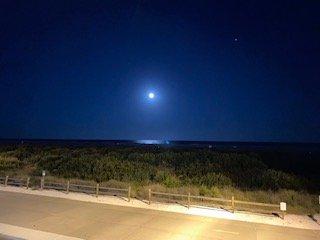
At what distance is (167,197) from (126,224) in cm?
686

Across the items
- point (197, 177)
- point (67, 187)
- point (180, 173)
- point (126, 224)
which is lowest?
point (126, 224)

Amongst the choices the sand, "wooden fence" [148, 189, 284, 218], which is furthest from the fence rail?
the sand

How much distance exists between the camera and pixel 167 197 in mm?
20688

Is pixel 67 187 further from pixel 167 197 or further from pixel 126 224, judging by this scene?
pixel 126 224

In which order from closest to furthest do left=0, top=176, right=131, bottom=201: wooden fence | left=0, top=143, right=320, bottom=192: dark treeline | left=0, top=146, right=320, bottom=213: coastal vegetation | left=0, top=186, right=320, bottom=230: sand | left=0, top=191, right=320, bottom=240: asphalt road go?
left=0, top=191, right=320, bottom=240: asphalt road
left=0, top=186, right=320, bottom=230: sand
left=0, top=176, right=131, bottom=201: wooden fence
left=0, top=146, right=320, bottom=213: coastal vegetation
left=0, top=143, right=320, bottom=192: dark treeline

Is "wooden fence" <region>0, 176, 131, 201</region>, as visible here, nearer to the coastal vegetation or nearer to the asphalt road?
the coastal vegetation

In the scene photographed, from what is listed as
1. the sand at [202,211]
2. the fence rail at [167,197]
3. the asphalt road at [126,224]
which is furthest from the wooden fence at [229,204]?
the asphalt road at [126,224]

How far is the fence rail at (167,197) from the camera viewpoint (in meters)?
16.5

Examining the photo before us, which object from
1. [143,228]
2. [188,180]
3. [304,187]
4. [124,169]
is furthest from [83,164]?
[143,228]

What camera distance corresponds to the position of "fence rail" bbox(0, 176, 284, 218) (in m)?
16.5

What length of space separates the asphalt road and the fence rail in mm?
1725

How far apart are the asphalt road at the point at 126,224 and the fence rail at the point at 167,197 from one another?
1.72 metres

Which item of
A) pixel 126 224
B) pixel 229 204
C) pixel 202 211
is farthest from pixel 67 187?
pixel 229 204

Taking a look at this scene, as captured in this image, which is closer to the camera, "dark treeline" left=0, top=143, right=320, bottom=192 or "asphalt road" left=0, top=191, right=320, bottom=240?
"asphalt road" left=0, top=191, right=320, bottom=240
